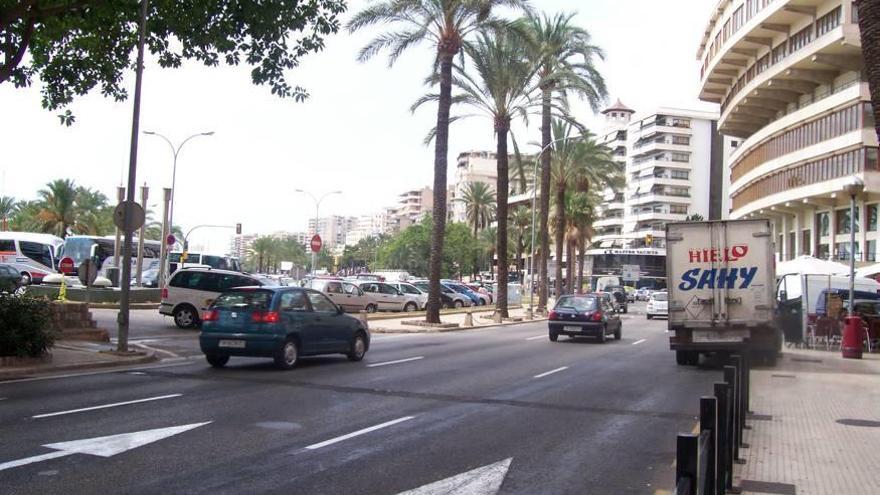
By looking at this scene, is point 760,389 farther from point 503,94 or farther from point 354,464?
point 503,94

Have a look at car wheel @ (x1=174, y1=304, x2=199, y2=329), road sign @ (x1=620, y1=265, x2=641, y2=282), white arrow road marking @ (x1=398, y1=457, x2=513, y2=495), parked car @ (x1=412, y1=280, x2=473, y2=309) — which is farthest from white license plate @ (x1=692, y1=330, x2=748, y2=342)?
road sign @ (x1=620, y1=265, x2=641, y2=282)

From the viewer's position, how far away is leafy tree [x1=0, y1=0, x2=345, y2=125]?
13.6m

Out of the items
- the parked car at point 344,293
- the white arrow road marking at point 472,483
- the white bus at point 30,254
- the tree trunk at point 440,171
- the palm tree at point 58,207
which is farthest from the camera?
the palm tree at point 58,207

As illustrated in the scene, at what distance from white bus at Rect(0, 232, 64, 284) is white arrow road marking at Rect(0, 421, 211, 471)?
36.6m

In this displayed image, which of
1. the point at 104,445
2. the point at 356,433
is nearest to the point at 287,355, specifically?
the point at 356,433

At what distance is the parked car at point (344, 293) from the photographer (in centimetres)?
3606

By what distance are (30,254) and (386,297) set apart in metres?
20.1

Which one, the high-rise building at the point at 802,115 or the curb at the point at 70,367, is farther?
the high-rise building at the point at 802,115

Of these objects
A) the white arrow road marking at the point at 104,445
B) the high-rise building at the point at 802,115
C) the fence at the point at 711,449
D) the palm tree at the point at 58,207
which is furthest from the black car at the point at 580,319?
the palm tree at the point at 58,207

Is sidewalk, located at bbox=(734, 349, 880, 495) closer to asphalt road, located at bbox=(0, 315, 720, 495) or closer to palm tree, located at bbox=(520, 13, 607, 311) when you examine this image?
asphalt road, located at bbox=(0, 315, 720, 495)

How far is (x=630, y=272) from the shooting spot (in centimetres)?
9338

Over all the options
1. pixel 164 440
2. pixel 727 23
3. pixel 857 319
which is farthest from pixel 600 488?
pixel 727 23

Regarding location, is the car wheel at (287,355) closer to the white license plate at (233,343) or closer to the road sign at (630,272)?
the white license plate at (233,343)

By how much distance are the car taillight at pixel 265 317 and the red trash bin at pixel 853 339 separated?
15907mm
